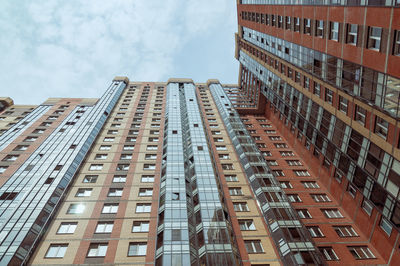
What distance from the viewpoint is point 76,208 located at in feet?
94.8

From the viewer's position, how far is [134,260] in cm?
2338

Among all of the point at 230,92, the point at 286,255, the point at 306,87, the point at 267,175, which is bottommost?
the point at 286,255

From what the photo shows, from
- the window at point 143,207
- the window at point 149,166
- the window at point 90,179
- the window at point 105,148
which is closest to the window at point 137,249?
the window at point 143,207

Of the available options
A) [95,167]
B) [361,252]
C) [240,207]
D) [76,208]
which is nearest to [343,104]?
[361,252]

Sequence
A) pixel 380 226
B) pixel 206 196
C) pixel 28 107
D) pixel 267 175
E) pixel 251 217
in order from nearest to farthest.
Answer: pixel 380 226 < pixel 251 217 < pixel 206 196 < pixel 267 175 < pixel 28 107

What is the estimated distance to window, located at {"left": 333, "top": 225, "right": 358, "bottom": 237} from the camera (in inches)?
1115

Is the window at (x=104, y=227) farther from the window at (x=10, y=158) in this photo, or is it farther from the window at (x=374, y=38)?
the window at (x=374, y=38)

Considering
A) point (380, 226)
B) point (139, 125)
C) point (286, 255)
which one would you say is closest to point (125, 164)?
point (139, 125)

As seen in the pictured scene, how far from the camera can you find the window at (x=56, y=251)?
23.4 metres

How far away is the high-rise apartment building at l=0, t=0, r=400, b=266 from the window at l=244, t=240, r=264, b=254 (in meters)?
0.14

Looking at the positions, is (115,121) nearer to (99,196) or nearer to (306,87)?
(99,196)

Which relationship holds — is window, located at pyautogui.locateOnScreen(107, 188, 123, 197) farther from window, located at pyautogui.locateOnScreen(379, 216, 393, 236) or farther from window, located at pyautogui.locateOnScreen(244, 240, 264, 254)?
window, located at pyautogui.locateOnScreen(379, 216, 393, 236)

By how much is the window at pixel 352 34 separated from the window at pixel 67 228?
3338 cm

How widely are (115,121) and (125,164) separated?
16010 millimetres
